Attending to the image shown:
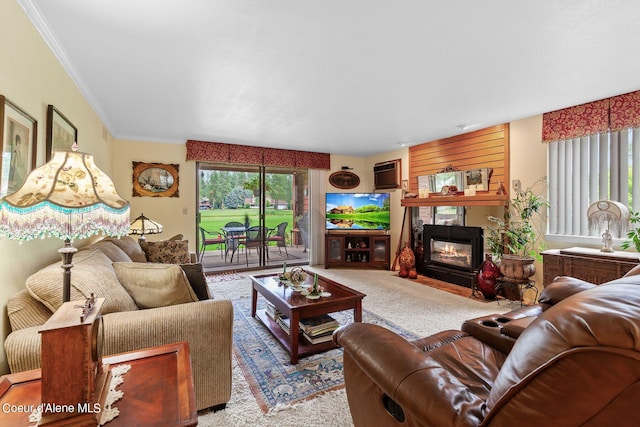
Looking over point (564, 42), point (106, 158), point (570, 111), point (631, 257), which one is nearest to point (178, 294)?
point (564, 42)

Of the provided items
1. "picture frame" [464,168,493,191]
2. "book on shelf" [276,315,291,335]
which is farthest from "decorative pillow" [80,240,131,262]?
"picture frame" [464,168,493,191]

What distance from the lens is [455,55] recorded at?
2.12 m

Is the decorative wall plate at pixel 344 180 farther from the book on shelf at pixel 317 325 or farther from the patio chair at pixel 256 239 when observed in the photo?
the book on shelf at pixel 317 325

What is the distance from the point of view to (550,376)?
609 millimetres

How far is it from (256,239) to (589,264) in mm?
4751

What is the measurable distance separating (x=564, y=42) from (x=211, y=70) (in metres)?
2.57

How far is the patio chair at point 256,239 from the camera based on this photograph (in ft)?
18.2

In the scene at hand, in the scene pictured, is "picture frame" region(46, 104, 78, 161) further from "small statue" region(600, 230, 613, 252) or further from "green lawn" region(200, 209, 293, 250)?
"small statue" region(600, 230, 613, 252)

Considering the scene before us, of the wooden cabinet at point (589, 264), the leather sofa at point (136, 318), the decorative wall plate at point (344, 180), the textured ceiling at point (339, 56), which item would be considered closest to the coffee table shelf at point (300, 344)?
the leather sofa at point (136, 318)

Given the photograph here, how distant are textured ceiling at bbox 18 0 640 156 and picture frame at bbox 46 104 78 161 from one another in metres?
0.42

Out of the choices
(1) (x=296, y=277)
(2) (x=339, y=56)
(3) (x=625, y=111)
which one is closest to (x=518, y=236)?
(3) (x=625, y=111)

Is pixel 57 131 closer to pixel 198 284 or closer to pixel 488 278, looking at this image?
pixel 198 284

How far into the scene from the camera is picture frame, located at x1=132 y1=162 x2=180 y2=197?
181 inches

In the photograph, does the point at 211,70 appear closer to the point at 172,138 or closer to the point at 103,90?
the point at 103,90
